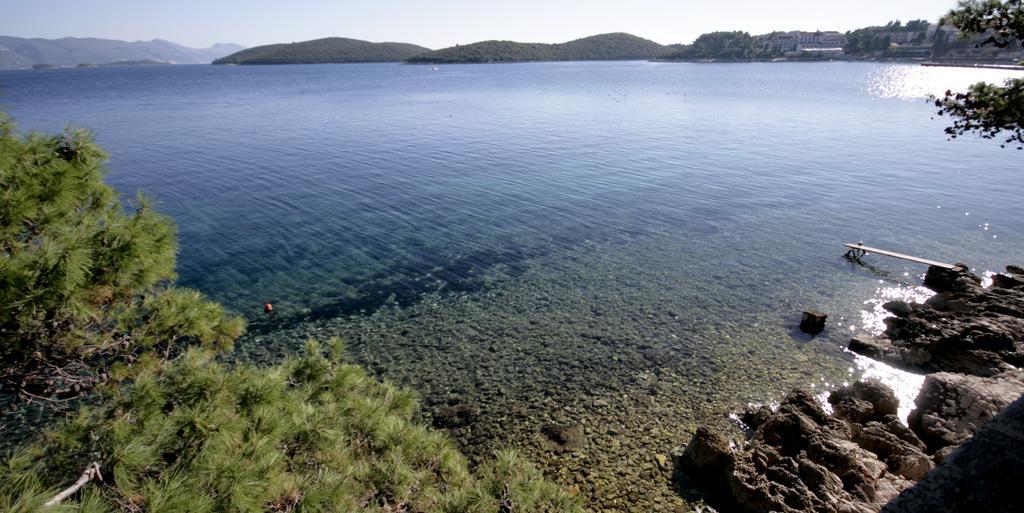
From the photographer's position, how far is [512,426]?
42.9 ft

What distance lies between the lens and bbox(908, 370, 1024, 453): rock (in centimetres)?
1148

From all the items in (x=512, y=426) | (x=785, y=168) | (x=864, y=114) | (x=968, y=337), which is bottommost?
(x=512, y=426)

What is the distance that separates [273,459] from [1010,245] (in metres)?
34.1

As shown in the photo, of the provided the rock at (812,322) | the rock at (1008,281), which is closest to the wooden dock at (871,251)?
the rock at (1008,281)

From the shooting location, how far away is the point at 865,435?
11609 millimetres

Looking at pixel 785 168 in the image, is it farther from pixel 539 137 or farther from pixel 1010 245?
pixel 539 137

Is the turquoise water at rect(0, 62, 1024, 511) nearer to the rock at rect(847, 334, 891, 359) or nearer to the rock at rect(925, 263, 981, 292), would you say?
the rock at rect(847, 334, 891, 359)

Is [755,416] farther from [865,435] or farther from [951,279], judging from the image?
[951,279]

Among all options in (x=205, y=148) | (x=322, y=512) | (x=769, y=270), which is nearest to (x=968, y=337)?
(x=769, y=270)

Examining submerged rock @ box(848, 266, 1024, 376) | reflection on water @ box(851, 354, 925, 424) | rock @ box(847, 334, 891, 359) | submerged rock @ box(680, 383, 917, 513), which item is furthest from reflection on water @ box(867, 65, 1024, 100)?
submerged rock @ box(680, 383, 917, 513)

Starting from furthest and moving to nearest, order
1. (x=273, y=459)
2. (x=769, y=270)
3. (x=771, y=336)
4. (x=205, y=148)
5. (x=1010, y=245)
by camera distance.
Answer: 1. (x=205, y=148)
2. (x=1010, y=245)
3. (x=769, y=270)
4. (x=771, y=336)
5. (x=273, y=459)

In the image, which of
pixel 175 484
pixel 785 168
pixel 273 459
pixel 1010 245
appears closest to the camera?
pixel 175 484

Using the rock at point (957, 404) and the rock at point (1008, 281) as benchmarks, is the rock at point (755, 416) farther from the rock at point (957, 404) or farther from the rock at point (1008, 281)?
the rock at point (1008, 281)

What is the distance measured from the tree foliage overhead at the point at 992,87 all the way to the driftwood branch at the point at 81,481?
49.6ft
